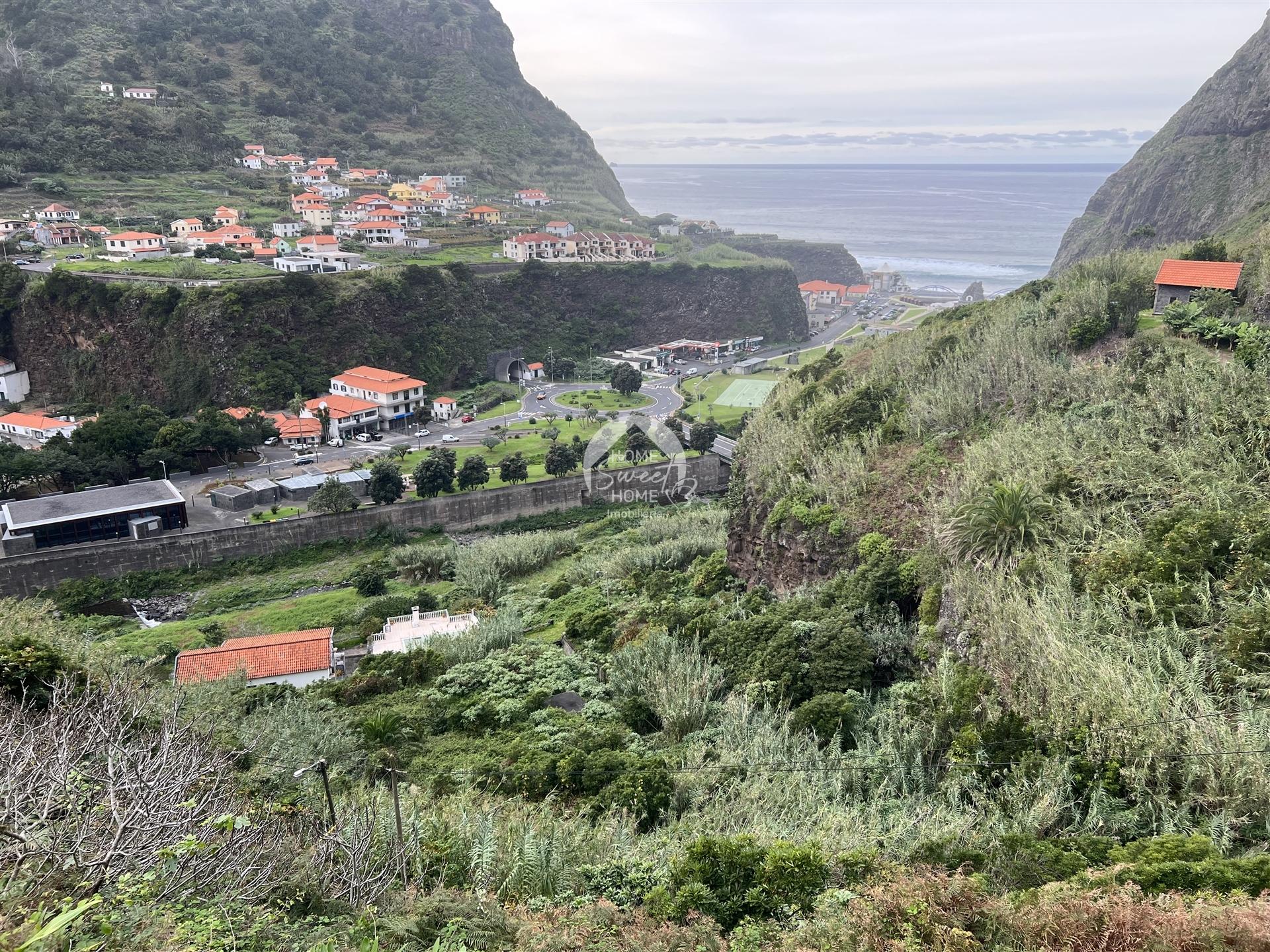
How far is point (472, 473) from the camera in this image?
29.2m

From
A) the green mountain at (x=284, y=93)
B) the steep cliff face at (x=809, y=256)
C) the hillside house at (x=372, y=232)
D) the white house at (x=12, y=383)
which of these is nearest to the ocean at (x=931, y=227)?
the steep cliff face at (x=809, y=256)

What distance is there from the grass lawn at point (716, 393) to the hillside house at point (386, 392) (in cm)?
1375

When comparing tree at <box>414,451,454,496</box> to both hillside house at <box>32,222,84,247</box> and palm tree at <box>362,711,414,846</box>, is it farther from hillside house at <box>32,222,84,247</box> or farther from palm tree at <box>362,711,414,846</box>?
hillside house at <box>32,222,84,247</box>

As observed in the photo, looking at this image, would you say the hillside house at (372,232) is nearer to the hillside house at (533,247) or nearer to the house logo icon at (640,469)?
the hillside house at (533,247)

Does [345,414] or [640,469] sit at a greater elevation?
[345,414]

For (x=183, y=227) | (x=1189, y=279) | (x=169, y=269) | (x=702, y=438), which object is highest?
(x=183, y=227)

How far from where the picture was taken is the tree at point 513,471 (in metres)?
30.0

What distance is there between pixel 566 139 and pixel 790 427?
100444mm

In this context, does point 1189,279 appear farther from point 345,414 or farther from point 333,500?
point 345,414

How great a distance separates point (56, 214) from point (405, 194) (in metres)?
26.5

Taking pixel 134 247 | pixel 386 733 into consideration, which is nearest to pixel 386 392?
pixel 134 247

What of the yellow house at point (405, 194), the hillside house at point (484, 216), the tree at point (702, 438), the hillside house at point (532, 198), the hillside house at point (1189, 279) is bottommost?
the tree at point (702, 438)

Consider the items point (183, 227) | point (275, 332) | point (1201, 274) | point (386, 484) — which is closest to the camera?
point (1201, 274)

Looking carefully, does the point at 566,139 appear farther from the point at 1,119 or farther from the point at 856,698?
the point at 856,698
